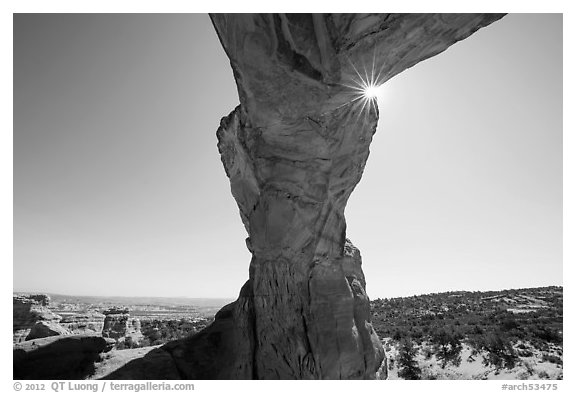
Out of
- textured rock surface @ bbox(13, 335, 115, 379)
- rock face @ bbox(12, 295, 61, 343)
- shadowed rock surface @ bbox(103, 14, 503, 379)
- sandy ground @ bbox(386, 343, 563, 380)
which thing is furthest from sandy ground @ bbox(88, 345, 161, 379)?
sandy ground @ bbox(386, 343, 563, 380)

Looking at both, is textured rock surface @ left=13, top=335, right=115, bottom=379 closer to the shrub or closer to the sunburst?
the sunburst

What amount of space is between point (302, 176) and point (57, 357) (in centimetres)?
602

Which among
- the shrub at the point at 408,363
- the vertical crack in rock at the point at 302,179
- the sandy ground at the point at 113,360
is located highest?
the vertical crack in rock at the point at 302,179

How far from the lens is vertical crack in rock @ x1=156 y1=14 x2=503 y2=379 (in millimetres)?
4617

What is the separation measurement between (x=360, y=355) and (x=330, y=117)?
490cm

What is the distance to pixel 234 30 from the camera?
499 cm

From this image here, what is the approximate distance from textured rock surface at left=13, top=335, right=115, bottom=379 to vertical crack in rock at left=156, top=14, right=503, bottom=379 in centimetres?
157

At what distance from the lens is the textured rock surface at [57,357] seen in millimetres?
5508

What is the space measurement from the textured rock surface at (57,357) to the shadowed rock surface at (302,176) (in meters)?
1.49

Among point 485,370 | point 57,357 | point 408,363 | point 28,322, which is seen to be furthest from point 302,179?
point 485,370

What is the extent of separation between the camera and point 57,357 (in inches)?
230

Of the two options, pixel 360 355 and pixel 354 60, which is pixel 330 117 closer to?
pixel 354 60

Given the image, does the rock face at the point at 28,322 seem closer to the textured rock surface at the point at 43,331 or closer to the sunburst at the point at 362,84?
the textured rock surface at the point at 43,331

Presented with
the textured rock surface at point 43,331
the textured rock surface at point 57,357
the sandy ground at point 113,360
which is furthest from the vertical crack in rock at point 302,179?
the textured rock surface at point 43,331
